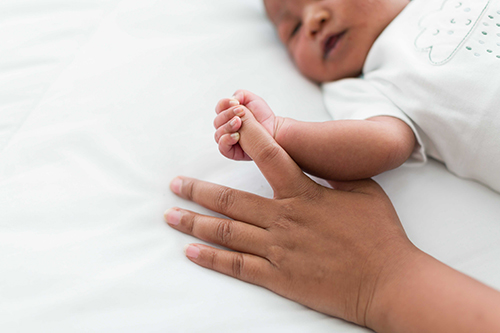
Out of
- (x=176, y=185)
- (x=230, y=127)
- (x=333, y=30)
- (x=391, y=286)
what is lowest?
(x=391, y=286)

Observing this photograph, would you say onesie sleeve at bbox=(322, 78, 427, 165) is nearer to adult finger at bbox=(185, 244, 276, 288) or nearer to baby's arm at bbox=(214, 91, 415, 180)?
baby's arm at bbox=(214, 91, 415, 180)

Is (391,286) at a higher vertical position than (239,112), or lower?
lower

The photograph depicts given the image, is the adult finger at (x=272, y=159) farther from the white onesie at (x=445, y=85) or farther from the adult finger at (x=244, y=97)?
the white onesie at (x=445, y=85)

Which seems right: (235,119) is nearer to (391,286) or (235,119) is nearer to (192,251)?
(192,251)

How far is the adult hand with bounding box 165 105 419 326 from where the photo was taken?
0.67m

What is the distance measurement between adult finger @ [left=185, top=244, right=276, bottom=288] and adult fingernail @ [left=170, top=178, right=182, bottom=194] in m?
0.14

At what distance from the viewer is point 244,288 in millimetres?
696

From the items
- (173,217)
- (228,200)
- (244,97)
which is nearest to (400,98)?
(244,97)

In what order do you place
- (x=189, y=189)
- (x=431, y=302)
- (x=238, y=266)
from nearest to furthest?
(x=431, y=302) < (x=238, y=266) < (x=189, y=189)

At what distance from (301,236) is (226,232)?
15 centimetres

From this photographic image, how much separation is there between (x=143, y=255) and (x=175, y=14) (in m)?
0.75

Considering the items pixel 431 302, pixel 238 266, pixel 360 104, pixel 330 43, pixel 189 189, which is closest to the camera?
pixel 431 302

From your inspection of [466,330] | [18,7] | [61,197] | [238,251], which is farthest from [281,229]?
[18,7]

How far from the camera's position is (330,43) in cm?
109
